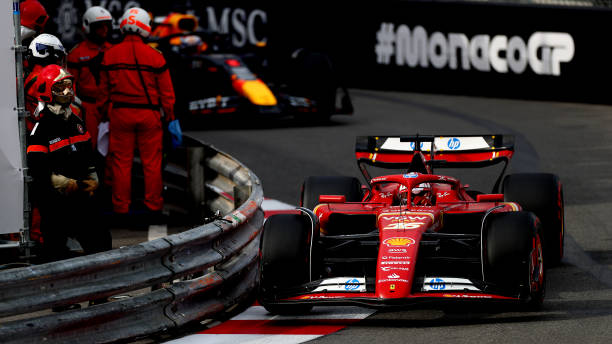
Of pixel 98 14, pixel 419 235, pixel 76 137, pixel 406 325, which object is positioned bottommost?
pixel 406 325

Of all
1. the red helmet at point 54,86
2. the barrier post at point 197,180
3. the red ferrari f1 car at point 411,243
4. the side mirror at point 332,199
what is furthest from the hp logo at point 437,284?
the barrier post at point 197,180

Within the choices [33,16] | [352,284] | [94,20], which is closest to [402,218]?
[352,284]

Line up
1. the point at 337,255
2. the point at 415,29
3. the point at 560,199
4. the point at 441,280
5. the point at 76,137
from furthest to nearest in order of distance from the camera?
the point at 415,29 < the point at 560,199 < the point at 337,255 < the point at 76,137 < the point at 441,280

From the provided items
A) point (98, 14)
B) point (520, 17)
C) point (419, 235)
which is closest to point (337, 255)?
point (419, 235)

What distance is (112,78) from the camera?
1120cm

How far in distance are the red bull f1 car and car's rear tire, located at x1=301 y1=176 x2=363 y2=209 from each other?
28.2ft

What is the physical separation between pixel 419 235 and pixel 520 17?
551 inches

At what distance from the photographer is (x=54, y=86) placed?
805 cm

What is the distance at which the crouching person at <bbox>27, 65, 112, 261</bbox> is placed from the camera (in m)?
7.98

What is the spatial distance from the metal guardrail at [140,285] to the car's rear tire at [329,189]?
2.14ft

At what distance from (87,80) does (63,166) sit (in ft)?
12.6

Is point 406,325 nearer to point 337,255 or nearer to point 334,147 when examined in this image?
point 337,255

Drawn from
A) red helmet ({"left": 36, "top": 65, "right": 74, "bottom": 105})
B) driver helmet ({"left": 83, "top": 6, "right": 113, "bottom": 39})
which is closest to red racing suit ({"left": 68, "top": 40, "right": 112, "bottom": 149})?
driver helmet ({"left": 83, "top": 6, "right": 113, "bottom": 39})

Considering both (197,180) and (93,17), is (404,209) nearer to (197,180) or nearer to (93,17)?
(197,180)
